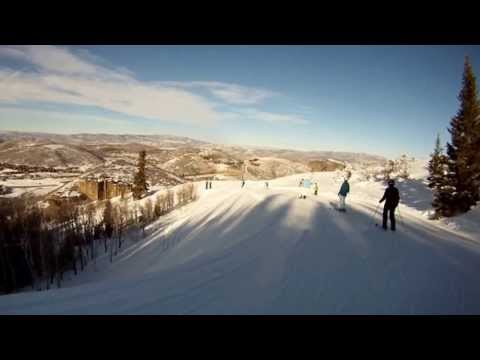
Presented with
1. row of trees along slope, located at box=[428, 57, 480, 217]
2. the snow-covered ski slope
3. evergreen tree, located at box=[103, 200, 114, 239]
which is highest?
row of trees along slope, located at box=[428, 57, 480, 217]

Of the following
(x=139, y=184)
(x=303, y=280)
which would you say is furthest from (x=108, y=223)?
(x=303, y=280)

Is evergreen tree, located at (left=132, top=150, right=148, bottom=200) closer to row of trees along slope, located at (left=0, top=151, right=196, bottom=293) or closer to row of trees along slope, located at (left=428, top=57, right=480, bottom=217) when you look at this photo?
row of trees along slope, located at (left=0, top=151, right=196, bottom=293)

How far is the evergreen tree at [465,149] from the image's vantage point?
1105cm

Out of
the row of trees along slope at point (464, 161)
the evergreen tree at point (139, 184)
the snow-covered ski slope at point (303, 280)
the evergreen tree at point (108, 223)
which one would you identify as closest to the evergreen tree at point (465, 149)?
the row of trees along slope at point (464, 161)

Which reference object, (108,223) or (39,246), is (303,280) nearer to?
(39,246)

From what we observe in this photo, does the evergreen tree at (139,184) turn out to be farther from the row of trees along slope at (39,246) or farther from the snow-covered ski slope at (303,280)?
the snow-covered ski slope at (303,280)

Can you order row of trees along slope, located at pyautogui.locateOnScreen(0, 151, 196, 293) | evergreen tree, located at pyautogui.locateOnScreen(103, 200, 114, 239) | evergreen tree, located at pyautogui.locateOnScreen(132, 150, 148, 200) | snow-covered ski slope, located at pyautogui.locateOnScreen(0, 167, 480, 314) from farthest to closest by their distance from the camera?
evergreen tree, located at pyautogui.locateOnScreen(132, 150, 148, 200) < evergreen tree, located at pyautogui.locateOnScreen(103, 200, 114, 239) < row of trees along slope, located at pyautogui.locateOnScreen(0, 151, 196, 293) < snow-covered ski slope, located at pyautogui.locateOnScreen(0, 167, 480, 314)

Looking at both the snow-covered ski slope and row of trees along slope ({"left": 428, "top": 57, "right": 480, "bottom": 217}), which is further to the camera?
row of trees along slope ({"left": 428, "top": 57, "right": 480, "bottom": 217})

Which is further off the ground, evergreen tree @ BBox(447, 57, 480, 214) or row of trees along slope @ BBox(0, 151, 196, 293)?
evergreen tree @ BBox(447, 57, 480, 214)

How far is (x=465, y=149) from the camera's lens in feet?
37.7

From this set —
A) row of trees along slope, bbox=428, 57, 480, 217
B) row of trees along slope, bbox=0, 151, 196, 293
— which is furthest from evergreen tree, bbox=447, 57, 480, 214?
row of trees along slope, bbox=0, 151, 196, 293

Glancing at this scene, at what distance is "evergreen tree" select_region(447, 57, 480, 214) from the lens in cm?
1105
